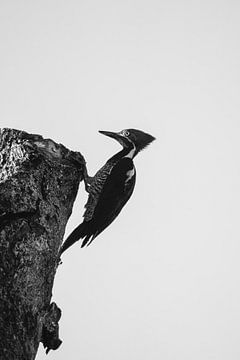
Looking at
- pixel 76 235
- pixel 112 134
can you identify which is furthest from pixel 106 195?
pixel 112 134

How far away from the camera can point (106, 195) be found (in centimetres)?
570

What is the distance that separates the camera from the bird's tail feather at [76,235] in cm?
532

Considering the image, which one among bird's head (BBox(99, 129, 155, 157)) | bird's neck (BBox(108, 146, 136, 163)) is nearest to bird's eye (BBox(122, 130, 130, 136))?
bird's head (BBox(99, 129, 155, 157))

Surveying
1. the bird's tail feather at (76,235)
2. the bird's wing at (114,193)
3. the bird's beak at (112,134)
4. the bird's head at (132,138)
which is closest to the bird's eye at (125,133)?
the bird's head at (132,138)

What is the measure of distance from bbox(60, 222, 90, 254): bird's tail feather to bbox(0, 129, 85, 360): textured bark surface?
2000mm

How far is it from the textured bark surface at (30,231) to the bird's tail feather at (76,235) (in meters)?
2.00

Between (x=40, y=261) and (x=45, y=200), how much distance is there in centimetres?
42

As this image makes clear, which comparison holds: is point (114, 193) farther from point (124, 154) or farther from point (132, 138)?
point (132, 138)

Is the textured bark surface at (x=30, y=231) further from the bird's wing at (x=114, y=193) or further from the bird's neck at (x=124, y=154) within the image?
the bird's neck at (x=124, y=154)

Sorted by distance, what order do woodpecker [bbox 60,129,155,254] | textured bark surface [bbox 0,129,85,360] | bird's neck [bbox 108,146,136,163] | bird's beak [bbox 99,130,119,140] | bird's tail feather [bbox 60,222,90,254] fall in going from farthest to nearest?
bird's beak [bbox 99,130,119,140] → bird's neck [bbox 108,146,136,163] → woodpecker [bbox 60,129,155,254] → bird's tail feather [bbox 60,222,90,254] → textured bark surface [bbox 0,129,85,360]

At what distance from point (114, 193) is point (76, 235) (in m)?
0.72

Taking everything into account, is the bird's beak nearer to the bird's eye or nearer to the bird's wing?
the bird's eye

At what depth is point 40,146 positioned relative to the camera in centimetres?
331

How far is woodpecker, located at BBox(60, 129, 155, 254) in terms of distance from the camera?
553 centimetres
